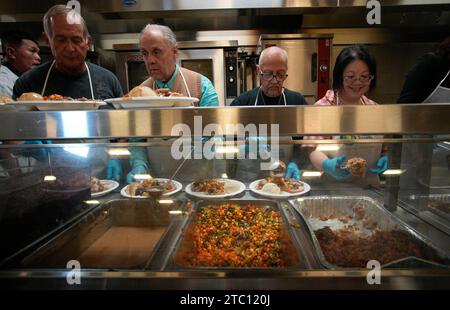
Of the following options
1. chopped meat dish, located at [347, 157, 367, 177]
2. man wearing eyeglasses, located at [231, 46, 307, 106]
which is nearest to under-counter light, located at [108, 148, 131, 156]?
chopped meat dish, located at [347, 157, 367, 177]

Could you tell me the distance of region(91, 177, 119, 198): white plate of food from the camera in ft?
4.46

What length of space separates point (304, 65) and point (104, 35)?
308 cm

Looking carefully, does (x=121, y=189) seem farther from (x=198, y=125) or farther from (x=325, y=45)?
(x=325, y=45)

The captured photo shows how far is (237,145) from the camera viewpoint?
96cm

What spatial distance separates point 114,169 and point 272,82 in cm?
173

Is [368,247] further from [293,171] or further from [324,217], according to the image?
[293,171]

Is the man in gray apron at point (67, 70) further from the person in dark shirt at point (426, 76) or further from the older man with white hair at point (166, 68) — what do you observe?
the person in dark shirt at point (426, 76)

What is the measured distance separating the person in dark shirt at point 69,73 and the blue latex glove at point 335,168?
1627 mm

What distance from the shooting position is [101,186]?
1.37 meters

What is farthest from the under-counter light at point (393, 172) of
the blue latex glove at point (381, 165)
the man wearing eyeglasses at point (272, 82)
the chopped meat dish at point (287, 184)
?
the man wearing eyeglasses at point (272, 82)

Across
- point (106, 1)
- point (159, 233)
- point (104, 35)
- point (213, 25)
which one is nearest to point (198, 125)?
point (159, 233)

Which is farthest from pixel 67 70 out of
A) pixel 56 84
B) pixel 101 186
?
pixel 101 186

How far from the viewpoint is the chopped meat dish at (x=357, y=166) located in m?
1.18

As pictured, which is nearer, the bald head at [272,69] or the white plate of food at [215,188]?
the white plate of food at [215,188]
